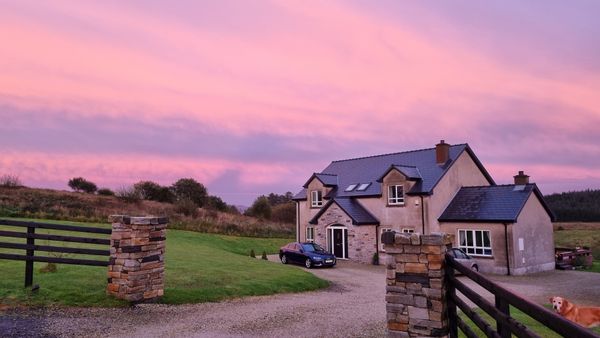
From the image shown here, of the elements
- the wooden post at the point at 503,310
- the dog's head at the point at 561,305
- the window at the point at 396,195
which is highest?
the window at the point at 396,195

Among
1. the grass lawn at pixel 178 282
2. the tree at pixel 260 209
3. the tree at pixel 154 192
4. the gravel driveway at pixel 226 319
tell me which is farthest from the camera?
the tree at pixel 154 192

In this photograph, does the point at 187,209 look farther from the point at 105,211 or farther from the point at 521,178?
the point at 521,178

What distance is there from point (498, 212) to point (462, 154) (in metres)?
6.08

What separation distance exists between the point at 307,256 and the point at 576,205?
58.0m

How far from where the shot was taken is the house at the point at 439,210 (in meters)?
27.3

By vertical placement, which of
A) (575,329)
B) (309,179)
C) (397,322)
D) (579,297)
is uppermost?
(309,179)

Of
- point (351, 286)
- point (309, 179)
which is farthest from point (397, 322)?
point (309, 179)

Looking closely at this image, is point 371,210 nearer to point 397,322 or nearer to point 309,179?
point 309,179

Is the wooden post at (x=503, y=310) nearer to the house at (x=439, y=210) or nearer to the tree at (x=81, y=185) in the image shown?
the house at (x=439, y=210)

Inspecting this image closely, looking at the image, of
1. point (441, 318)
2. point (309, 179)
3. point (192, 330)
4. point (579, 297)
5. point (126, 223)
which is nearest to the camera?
point (441, 318)

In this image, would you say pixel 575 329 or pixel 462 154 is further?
pixel 462 154

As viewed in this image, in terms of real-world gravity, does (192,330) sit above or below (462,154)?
below

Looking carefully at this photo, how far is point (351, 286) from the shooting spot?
1948 cm

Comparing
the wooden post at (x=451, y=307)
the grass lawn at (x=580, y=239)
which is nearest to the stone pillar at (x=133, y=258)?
the wooden post at (x=451, y=307)
